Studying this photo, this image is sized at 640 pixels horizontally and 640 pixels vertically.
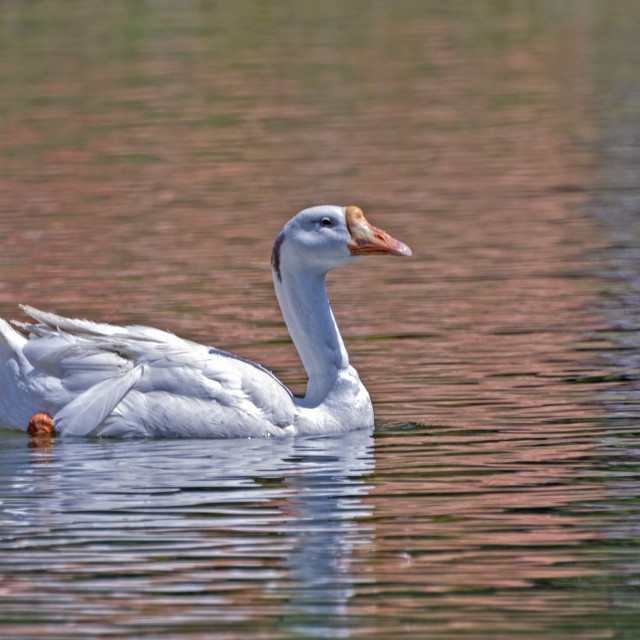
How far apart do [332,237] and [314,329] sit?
0.69m

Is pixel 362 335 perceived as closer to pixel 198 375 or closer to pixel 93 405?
pixel 198 375

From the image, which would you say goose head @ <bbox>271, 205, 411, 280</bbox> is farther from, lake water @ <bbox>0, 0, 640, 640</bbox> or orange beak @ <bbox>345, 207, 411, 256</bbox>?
lake water @ <bbox>0, 0, 640, 640</bbox>

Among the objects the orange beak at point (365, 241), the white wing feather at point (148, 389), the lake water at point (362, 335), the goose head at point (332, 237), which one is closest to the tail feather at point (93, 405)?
the white wing feather at point (148, 389)

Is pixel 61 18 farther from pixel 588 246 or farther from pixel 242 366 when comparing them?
pixel 242 366

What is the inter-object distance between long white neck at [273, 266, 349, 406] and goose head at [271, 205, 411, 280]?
0.73 feet

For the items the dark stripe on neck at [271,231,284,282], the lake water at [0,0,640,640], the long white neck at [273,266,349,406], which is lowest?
the lake water at [0,0,640,640]

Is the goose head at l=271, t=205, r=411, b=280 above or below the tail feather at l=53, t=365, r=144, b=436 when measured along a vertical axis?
above

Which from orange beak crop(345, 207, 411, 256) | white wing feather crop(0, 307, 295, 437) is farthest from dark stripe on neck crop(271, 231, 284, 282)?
white wing feather crop(0, 307, 295, 437)

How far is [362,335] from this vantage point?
48.5 feet

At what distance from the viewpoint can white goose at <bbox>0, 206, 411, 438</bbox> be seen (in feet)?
37.4

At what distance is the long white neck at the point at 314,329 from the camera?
11781 mm

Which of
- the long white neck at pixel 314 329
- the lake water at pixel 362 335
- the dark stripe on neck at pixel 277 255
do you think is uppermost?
the dark stripe on neck at pixel 277 255

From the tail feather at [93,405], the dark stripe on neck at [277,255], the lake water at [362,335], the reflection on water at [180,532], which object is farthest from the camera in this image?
the dark stripe on neck at [277,255]

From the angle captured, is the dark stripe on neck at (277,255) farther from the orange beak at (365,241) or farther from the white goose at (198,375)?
the orange beak at (365,241)
